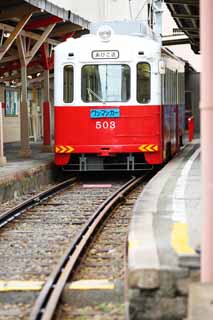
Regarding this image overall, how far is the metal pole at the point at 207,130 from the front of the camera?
16.5 ft

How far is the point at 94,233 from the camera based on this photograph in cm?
985

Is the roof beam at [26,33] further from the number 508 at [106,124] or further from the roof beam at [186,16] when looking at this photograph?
the number 508 at [106,124]

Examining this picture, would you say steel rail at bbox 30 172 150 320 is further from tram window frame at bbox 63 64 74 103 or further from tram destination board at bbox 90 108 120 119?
tram window frame at bbox 63 64 74 103

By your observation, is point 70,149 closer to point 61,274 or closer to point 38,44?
point 38,44

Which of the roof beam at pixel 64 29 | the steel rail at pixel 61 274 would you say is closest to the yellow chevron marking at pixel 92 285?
the steel rail at pixel 61 274

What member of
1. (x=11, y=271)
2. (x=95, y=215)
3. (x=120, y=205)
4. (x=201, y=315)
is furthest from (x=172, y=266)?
(x=120, y=205)

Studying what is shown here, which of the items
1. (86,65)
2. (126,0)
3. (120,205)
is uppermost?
(126,0)

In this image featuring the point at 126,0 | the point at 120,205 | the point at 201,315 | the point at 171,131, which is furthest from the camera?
the point at 126,0

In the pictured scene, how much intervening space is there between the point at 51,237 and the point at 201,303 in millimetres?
4890

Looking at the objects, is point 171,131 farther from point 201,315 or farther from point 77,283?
point 201,315

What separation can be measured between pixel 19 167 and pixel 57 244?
691 centimetres

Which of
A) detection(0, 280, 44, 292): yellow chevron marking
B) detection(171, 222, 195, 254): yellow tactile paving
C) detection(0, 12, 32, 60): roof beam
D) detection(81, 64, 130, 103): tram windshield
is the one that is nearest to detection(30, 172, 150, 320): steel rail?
detection(0, 280, 44, 292): yellow chevron marking

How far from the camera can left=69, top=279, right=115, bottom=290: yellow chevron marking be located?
22.3 ft

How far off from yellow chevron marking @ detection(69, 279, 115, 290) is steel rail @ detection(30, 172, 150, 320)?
0.36ft
